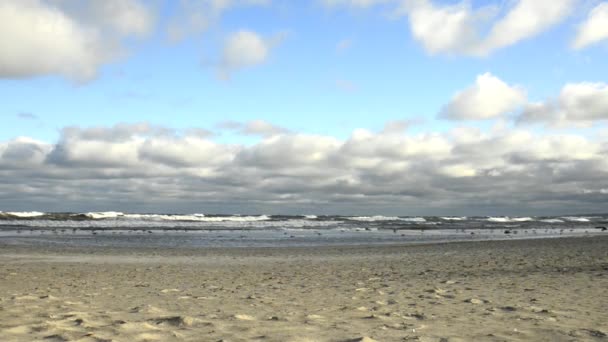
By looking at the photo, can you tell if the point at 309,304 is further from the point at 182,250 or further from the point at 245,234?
the point at 245,234

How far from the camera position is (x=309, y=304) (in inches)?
411

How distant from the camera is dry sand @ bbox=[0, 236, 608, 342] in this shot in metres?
7.57

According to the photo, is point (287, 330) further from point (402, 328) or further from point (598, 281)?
point (598, 281)

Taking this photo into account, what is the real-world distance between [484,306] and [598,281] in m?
5.34

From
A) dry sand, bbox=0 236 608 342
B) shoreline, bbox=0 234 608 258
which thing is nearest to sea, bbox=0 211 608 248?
shoreline, bbox=0 234 608 258

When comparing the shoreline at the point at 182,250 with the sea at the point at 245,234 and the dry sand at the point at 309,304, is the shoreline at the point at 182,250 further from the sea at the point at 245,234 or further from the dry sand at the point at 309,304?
the dry sand at the point at 309,304

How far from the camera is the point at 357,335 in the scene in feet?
24.5

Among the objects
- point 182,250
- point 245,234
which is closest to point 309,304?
point 182,250

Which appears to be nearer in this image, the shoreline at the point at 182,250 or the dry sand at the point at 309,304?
the dry sand at the point at 309,304

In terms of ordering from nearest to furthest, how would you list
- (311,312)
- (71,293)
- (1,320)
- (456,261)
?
(1,320), (311,312), (71,293), (456,261)

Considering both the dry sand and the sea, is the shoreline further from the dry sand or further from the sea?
the dry sand

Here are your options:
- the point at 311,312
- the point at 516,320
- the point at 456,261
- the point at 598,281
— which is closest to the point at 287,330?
the point at 311,312

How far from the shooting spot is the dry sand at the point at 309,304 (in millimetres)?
7571

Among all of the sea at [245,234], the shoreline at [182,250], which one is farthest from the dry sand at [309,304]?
the sea at [245,234]
